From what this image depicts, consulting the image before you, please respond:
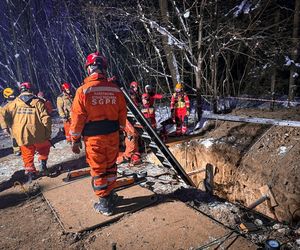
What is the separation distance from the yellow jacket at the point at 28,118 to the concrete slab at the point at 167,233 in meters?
3.05

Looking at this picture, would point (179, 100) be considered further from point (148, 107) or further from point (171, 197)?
point (171, 197)

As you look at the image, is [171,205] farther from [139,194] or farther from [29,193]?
[29,193]

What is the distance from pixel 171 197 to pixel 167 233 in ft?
3.77

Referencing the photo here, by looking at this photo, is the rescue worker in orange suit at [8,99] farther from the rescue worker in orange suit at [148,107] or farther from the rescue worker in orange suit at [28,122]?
the rescue worker in orange suit at [148,107]

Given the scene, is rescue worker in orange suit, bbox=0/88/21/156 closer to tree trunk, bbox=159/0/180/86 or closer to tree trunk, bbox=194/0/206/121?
tree trunk, bbox=159/0/180/86

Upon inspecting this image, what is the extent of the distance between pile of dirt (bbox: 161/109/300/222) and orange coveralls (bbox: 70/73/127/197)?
3899mm

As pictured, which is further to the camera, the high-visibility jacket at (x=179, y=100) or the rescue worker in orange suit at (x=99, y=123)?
the high-visibility jacket at (x=179, y=100)

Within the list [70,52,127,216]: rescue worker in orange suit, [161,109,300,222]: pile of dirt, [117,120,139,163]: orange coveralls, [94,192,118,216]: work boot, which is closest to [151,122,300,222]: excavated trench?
[161,109,300,222]: pile of dirt

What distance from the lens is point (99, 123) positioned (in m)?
3.80

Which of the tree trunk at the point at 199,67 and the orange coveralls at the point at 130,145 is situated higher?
the tree trunk at the point at 199,67

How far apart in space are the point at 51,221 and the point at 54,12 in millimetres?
20259

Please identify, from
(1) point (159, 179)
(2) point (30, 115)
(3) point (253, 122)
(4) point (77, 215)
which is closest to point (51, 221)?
(4) point (77, 215)

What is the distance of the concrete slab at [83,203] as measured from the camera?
3.87m

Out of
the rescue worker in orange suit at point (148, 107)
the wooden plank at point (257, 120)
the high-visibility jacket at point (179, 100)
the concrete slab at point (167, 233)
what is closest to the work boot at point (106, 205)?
the concrete slab at point (167, 233)
